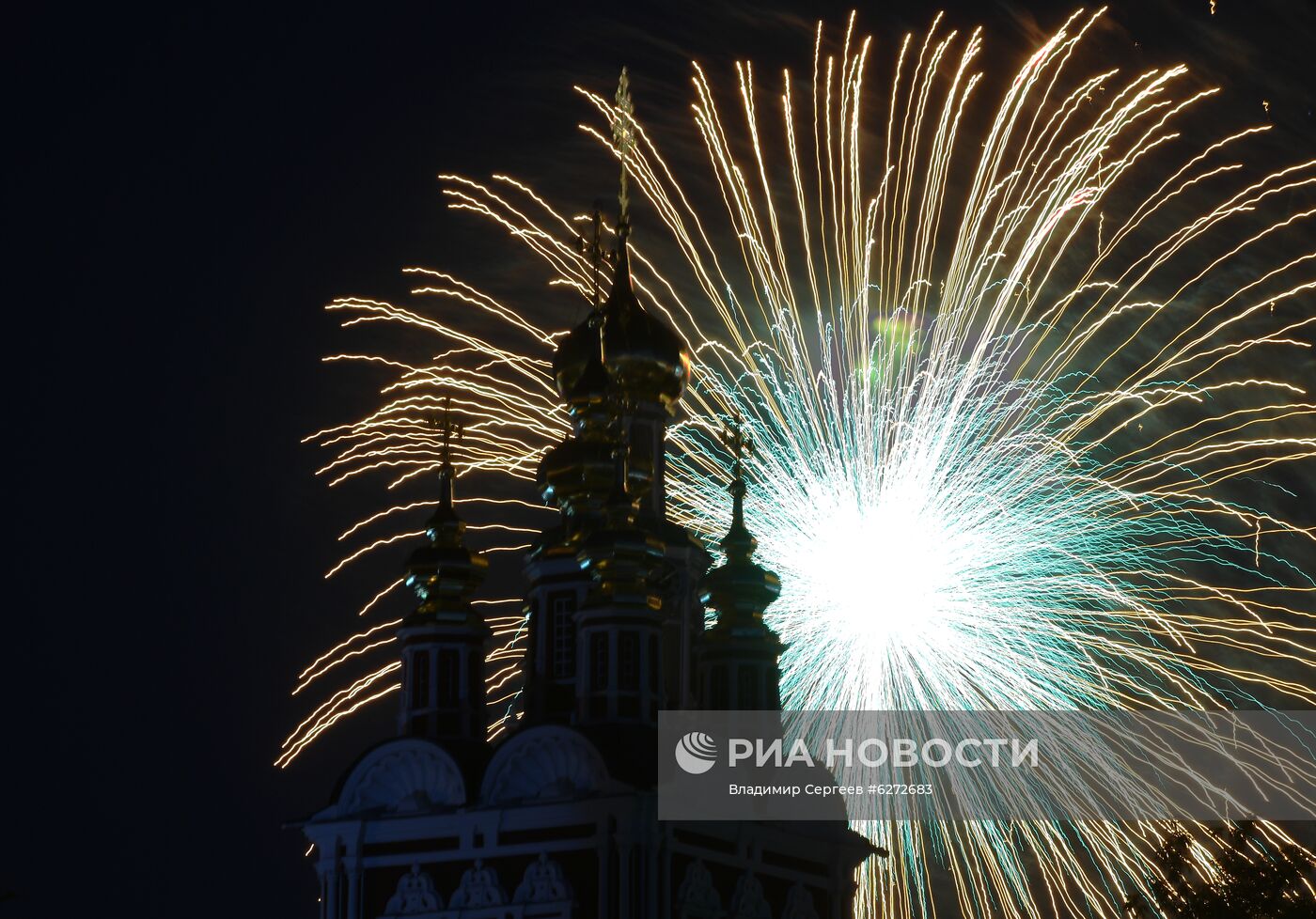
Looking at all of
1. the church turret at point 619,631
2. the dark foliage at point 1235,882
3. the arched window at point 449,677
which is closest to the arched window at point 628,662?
the church turret at point 619,631

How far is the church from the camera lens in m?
34.2

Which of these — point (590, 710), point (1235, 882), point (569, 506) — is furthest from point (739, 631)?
point (1235, 882)

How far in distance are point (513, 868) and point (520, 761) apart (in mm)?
1512

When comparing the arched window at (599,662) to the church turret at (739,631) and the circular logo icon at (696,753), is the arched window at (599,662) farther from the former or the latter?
the church turret at (739,631)

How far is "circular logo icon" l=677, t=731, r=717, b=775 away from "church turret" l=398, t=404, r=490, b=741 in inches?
142

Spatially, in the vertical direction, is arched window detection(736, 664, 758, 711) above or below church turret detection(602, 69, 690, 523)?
below

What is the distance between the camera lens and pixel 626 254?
4031cm

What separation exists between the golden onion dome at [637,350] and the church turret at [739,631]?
2.34 m

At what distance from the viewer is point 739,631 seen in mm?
37531

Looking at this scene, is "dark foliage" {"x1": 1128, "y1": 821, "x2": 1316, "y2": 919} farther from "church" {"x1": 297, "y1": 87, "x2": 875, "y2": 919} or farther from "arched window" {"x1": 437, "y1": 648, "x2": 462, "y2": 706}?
"arched window" {"x1": 437, "y1": 648, "x2": 462, "y2": 706}

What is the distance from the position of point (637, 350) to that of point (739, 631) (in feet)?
16.7

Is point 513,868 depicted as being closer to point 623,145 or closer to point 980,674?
point 980,674

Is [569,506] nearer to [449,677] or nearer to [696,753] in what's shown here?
[449,677]

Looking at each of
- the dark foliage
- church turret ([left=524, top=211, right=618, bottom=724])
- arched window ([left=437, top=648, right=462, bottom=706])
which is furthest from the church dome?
the dark foliage
